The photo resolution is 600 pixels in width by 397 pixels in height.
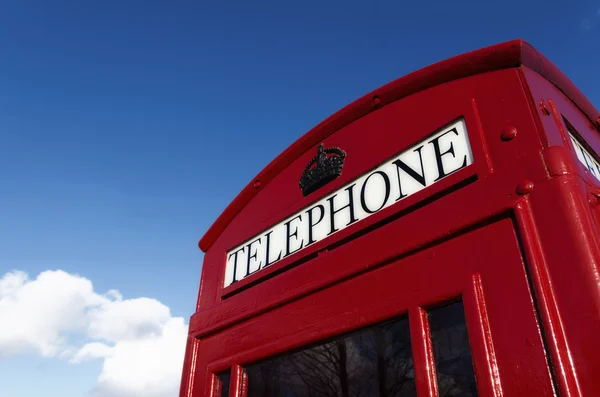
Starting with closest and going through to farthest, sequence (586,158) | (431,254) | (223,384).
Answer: (431,254) < (586,158) < (223,384)

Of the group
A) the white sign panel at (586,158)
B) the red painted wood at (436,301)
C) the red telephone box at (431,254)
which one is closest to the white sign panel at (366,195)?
the red telephone box at (431,254)

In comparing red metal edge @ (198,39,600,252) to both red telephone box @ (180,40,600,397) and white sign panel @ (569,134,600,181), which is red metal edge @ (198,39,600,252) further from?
white sign panel @ (569,134,600,181)

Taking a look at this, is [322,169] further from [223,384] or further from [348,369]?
[223,384]

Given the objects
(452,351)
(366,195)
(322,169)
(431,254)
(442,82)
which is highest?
(442,82)

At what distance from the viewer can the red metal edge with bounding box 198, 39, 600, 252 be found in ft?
5.39

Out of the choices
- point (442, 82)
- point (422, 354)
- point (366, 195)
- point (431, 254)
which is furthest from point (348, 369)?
point (442, 82)

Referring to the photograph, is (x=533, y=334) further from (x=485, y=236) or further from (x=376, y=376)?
(x=376, y=376)

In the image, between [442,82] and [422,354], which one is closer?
[422,354]

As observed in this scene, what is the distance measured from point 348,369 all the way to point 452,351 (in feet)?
1.32

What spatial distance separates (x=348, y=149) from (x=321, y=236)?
1.42 feet

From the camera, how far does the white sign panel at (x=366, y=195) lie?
159 centimetres

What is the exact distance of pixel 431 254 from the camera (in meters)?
1.43

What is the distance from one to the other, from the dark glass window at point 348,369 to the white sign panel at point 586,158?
88 centimetres

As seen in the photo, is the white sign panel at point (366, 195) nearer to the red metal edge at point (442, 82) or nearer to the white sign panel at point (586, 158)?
the red metal edge at point (442, 82)
